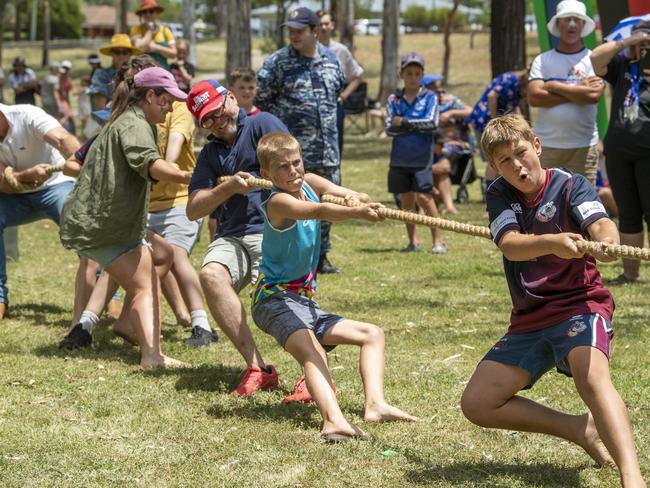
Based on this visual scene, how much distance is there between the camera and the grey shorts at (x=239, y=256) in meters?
6.20

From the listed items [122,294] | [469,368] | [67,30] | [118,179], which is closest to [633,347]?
[469,368]

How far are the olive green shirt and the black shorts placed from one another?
4663 millimetres

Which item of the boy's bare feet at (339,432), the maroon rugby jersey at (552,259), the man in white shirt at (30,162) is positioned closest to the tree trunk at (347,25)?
the man in white shirt at (30,162)

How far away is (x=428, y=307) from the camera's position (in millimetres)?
8414

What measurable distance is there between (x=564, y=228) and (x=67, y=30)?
7389cm

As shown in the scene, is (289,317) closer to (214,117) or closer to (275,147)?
(275,147)

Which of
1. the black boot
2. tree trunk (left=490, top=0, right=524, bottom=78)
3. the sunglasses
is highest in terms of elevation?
tree trunk (left=490, top=0, right=524, bottom=78)

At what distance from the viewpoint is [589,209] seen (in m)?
4.23

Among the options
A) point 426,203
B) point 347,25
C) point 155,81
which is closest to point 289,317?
point 155,81

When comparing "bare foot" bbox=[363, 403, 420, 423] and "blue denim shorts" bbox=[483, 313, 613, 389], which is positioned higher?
"blue denim shorts" bbox=[483, 313, 613, 389]

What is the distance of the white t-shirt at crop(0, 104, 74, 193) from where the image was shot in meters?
7.70

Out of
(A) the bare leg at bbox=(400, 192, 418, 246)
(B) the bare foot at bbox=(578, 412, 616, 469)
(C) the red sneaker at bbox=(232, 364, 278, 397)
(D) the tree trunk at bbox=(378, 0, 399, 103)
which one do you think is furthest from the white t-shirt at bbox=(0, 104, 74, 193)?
(D) the tree trunk at bbox=(378, 0, 399, 103)

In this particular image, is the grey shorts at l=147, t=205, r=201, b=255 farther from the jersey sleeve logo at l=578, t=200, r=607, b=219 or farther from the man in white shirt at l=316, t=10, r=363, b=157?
the man in white shirt at l=316, t=10, r=363, b=157

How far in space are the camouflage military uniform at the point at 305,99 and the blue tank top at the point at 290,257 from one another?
12.5 feet
